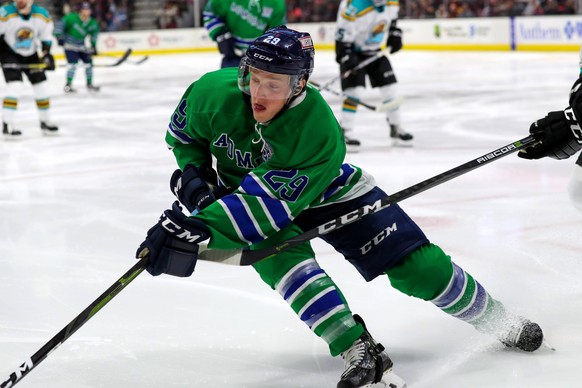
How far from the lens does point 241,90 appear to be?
1.91 meters

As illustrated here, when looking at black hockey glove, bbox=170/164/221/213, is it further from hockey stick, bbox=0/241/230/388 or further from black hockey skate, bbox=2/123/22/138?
black hockey skate, bbox=2/123/22/138

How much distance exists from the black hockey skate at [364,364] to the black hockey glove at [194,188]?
429mm

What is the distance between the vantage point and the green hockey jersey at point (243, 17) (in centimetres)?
548

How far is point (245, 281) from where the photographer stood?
9.02ft

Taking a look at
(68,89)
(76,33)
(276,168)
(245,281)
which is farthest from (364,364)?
(76,33)

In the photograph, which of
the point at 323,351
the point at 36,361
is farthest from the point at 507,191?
the point at 36,361

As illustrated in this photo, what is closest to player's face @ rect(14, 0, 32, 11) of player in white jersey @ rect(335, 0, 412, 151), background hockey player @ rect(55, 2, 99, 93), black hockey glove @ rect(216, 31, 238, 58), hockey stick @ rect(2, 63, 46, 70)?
hockey stick @ rect(2, 63, 46, 70)

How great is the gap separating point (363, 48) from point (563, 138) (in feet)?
11.0

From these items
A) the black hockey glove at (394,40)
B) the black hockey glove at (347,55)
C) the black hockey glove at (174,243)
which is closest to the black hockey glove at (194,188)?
the black hockey glove at (174,243)

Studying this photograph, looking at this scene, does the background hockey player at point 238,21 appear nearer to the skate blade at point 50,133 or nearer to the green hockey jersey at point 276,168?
the skate blade at point 50,133

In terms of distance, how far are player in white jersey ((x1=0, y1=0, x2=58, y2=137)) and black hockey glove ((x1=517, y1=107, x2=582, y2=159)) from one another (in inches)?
188

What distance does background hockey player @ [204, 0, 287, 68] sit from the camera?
5480 mm

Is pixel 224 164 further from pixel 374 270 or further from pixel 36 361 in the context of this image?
pixel 36 361

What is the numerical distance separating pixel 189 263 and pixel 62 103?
7.32 metres
